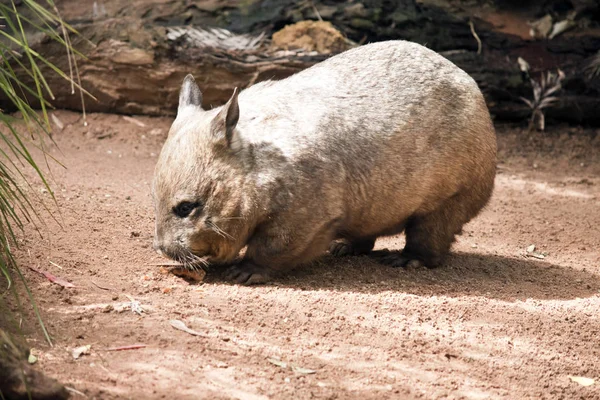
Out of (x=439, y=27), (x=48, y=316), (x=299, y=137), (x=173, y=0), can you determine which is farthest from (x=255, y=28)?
(x=48, y=316)

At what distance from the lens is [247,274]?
16.0ft

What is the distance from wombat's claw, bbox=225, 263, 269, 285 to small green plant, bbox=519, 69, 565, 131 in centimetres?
503

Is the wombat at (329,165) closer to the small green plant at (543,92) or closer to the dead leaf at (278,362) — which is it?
the dead leaf at (278,362)

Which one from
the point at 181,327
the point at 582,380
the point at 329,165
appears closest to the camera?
the point at 181,327

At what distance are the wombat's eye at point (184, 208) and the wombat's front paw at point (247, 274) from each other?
51 centimetres

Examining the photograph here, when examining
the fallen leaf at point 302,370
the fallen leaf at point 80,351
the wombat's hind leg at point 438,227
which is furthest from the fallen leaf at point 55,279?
Result: the wombat's hind leg at point 438,227

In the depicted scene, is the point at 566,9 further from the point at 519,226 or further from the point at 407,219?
the point at 407,219

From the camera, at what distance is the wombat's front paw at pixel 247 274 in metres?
4.83

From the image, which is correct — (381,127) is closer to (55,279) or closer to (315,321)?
(315,321)

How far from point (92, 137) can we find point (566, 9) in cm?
539

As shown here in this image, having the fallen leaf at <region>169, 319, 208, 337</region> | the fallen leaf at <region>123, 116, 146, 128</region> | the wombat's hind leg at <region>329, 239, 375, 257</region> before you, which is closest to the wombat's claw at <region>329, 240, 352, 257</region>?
the wombat's hind leg at <region>329, 239, 375, 257</region>

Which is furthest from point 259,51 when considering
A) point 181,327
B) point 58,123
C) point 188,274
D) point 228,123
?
point 181,327

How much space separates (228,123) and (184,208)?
56 centimetres

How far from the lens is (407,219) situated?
18.4 ft
